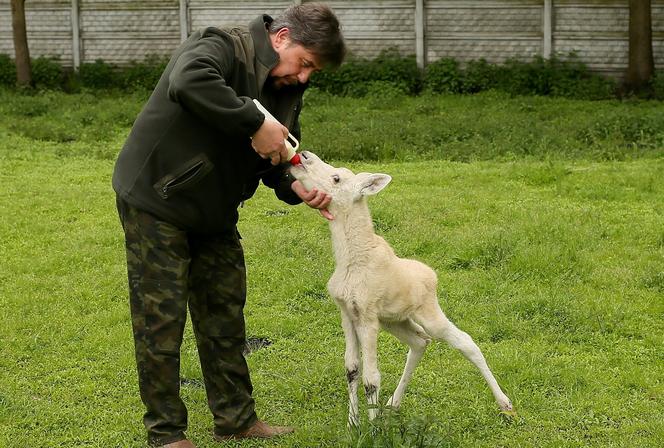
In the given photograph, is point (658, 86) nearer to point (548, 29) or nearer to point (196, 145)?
point (548, 29)

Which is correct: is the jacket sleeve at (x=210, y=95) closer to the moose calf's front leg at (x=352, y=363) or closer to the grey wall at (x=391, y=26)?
the moose calf's front leg at (x=352, y=363)

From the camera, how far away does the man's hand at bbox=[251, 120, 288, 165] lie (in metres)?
4.84

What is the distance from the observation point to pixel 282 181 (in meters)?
5.52

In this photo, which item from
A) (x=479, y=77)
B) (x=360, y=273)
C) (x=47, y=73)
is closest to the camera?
(x=360, y=273)

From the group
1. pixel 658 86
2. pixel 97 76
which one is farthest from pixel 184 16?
pixel 658 86

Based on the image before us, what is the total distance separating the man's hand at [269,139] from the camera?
4.84m

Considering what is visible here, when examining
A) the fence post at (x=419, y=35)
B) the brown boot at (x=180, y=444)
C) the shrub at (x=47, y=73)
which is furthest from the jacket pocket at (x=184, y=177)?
the shrub at (x=47, y=73)

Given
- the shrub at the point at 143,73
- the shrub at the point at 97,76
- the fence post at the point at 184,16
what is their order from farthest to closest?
the shrub at the point at 97,76 → the fence post at the point at 184,16 → the shrub at the point at 143,73

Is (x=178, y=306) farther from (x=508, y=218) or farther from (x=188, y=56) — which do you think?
(x=508, y=218)

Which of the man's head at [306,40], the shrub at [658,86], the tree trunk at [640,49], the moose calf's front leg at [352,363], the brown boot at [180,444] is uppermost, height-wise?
the man's head at [306,40]

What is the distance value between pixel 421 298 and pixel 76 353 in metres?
2.81

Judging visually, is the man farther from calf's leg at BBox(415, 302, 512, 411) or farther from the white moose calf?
calf's leg at BBox(415, 302, 512, 411)

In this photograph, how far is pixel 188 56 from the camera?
480 centimetres

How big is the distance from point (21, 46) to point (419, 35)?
7488 millimetres
